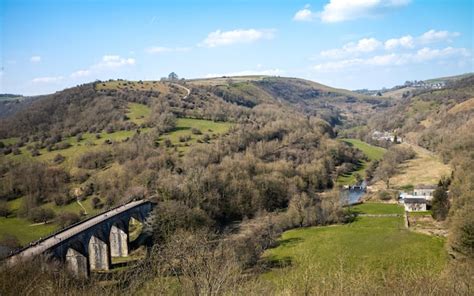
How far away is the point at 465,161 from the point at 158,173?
4891 cm

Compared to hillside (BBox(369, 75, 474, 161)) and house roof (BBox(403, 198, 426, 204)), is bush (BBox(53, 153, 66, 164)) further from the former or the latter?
hillside (BBox(369, 75, 474, 161))

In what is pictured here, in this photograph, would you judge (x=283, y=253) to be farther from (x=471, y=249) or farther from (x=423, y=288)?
(x=423, y=288)

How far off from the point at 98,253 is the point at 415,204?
155 ft

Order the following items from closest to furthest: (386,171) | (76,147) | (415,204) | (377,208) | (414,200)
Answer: (415,204), (414,200), (377,208), (76,147), (386,171)

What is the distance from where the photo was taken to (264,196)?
205 feet

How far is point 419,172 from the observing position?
8606 cm

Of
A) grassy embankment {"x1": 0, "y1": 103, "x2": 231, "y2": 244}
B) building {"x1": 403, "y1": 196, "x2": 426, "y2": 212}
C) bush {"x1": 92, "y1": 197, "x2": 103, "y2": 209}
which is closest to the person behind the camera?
grassy embankment {"x1": 0, "y1": 103, "x2": 231, "y2": 244}

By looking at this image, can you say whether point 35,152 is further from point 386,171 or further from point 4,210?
point 386,171

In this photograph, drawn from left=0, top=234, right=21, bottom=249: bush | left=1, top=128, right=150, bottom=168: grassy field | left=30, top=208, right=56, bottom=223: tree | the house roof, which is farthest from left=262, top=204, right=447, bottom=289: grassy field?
left=1, top=128, right=150, bottom=168: grassy field

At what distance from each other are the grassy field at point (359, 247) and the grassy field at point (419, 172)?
81.5 ft

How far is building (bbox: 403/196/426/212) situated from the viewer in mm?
61606

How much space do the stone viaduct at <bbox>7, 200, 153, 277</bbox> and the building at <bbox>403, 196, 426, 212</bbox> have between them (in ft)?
129

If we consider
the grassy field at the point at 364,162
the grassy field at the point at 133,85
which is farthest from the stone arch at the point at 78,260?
the grassy field at the point at 133,85

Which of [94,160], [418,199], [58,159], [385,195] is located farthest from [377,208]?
[58,159]
